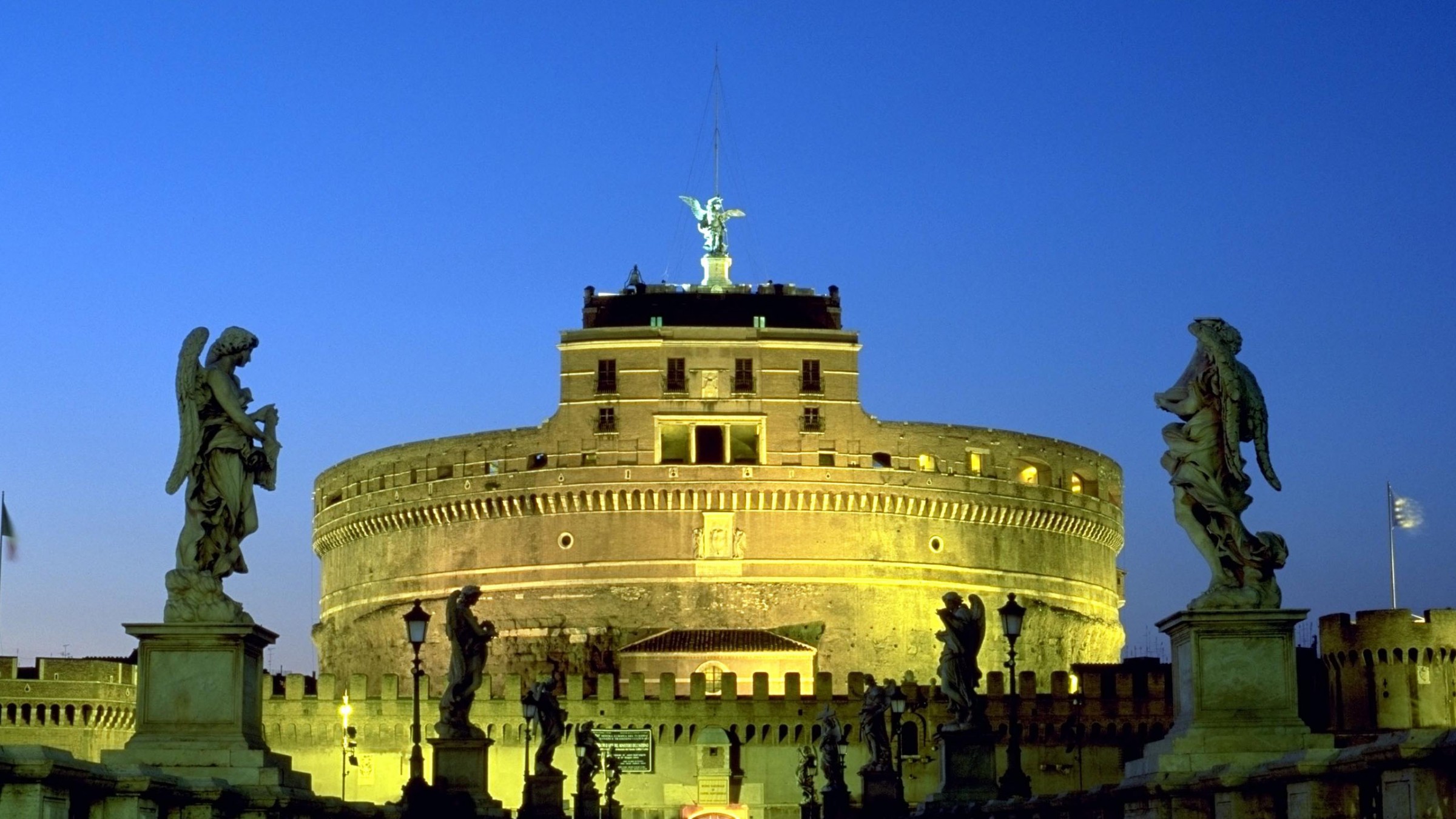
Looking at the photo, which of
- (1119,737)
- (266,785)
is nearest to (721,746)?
(1119,737)

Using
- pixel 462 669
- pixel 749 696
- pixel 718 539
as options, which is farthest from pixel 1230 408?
pixel 718 539

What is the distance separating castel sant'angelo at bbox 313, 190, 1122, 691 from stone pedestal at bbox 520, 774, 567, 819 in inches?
2011

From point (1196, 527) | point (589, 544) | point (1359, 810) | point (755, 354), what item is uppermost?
point (755, 354)

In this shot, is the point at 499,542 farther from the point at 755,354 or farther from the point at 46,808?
the point at 46,808

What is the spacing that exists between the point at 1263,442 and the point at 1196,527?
2.61 feet

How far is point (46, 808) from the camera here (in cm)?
1332

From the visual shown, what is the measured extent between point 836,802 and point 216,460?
20.0 meters

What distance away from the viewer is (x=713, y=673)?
86250 mm

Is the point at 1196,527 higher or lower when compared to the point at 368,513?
lower

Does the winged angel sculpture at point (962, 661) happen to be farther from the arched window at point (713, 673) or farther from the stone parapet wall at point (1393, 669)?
the stone parapet wall at point (1393, 669)

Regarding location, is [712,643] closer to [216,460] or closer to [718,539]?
[718,539]

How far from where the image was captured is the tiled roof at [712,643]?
86875 mm

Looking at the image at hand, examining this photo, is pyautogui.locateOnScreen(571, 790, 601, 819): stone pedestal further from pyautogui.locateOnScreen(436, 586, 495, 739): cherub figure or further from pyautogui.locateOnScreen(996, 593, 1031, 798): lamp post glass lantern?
pyautogui.locateOnScreen(996, 593, 1031, 798): lamp post glass lantern

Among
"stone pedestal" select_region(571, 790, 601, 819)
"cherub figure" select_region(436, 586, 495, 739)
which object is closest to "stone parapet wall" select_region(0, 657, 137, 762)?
"stone pedestal" select_region(571, 790, 601, 819)
